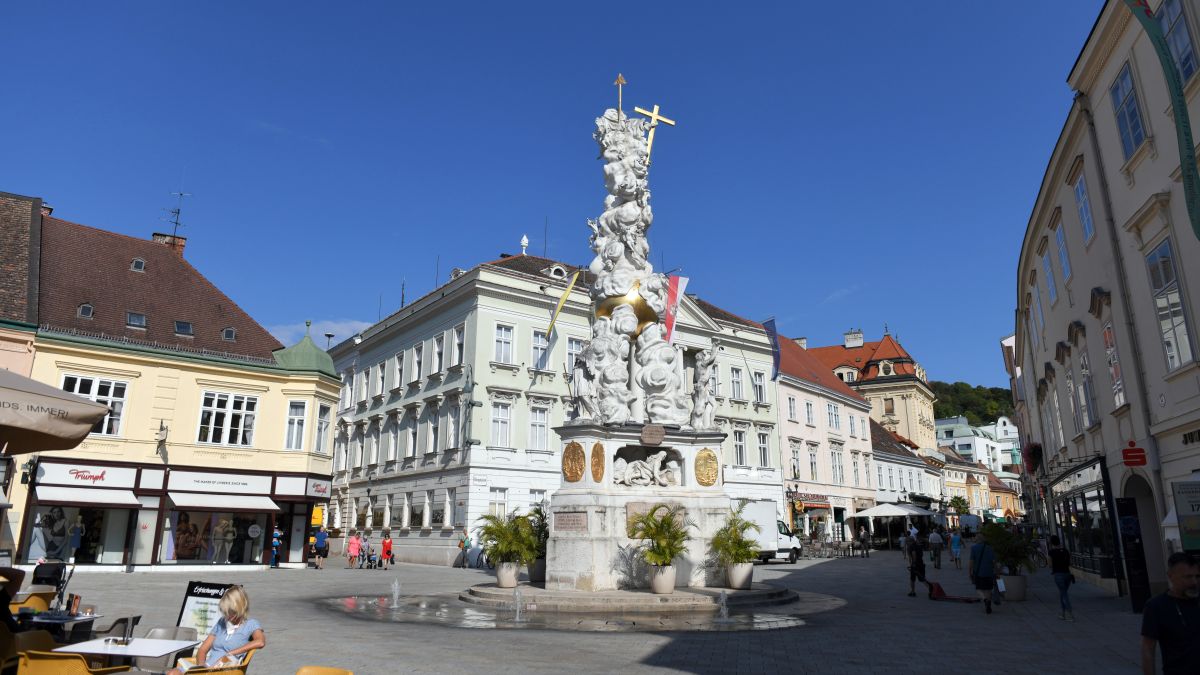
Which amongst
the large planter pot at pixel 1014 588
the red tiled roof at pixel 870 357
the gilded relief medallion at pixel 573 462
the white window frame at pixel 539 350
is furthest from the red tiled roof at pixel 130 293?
the red tiled roof at pixel 870 357

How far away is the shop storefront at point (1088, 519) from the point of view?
698 inches

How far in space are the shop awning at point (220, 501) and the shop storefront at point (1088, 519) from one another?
25.4 m

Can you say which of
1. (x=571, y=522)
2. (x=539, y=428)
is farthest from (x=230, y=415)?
(x=571, y=522)

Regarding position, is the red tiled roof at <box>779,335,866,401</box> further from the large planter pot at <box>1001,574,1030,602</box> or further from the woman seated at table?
the woman seated at table

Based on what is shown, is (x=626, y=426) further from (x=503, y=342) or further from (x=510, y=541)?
(x=503, y=342)

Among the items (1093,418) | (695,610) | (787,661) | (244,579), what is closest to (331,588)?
(244,579)

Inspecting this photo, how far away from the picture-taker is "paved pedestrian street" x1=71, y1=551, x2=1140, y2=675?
8804 millimetres

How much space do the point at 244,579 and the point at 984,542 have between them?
765 inches

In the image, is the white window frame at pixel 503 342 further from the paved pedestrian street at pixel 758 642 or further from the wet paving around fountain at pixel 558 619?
the wet paving around fountain at pixel 558 619

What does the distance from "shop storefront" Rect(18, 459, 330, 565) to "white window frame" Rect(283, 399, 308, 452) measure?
126 cm

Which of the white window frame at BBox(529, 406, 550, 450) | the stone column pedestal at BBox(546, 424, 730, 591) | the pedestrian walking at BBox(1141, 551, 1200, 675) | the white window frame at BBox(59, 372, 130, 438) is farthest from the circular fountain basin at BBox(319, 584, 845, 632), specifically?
the white window frame at BBox(529, 406, 550, 450)

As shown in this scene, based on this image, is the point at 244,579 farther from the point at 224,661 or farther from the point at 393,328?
the point at 393,328

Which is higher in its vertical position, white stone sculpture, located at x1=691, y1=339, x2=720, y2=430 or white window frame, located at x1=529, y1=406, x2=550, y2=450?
white window frame, located at x1=529, y1=406, x2=550, y2=450

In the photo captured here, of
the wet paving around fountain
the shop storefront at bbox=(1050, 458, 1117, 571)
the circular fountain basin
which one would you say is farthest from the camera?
the shop storefront at bbox=(1050, 458, 1117, 571)
